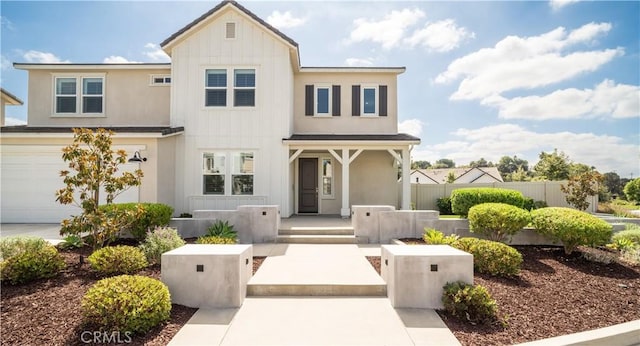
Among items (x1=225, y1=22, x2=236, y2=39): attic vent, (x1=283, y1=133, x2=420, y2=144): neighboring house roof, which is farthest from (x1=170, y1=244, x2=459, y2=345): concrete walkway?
(x1=225, y1=22, x2=236, y2=39): attic vent

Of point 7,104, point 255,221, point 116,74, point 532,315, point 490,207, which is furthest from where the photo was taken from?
point 7,104

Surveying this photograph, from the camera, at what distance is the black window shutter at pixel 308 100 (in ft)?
44.2

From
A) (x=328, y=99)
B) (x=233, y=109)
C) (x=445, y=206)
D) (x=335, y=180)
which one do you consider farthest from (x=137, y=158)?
(x=445, y=206)

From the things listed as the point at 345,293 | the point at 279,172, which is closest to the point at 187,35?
the point at 279,172

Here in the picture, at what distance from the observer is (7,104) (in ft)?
49.6

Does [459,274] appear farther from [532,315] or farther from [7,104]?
[7,104]

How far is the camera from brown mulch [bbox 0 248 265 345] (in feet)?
11.3

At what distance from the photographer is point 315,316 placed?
413 centimetres

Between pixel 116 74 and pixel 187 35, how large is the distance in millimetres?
4180

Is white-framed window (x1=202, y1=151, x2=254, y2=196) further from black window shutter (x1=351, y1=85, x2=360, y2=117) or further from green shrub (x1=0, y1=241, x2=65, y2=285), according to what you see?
green shrub (x1=0, y1=241, x2=65, y2=285)

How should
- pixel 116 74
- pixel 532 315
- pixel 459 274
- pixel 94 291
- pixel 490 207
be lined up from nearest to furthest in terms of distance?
pixel 94 291, pixel 532 315, pixel 459 274, pixel 490 207, pixel 116 74

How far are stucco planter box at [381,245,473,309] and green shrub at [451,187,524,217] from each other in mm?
8140

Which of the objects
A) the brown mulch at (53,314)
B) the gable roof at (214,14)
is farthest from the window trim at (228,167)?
the brown mulch at (53,314)

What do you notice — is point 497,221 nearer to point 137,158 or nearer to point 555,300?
point 555,300
